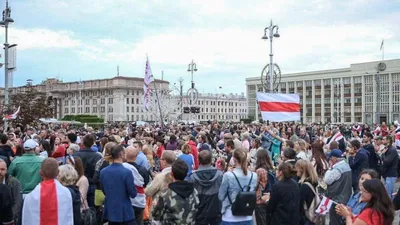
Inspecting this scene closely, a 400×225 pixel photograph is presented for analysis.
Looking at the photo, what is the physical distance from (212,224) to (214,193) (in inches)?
18.9

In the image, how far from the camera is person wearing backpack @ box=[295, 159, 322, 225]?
673cm

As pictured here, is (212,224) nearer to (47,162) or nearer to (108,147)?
(108,147)

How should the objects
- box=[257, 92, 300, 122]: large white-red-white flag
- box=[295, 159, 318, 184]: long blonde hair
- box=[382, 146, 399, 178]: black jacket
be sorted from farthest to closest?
box=[257, 92, 300, 122]: large white-red-white flag, box=[382, 146, 399, 178]: black jacket, box=[295, 159, 318, 184]: long blonde hair

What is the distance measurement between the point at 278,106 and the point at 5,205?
39.0 ft

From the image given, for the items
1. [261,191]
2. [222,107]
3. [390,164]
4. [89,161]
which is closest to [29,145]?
[89,161]

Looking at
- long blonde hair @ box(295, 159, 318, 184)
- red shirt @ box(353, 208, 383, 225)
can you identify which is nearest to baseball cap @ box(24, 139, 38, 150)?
long blonde hair @ box(295, 159, 318, 184)

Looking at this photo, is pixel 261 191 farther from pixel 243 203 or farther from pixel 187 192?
pixel 187 192

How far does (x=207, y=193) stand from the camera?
666 cm

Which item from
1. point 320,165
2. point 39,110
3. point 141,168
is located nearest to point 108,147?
point 141,168

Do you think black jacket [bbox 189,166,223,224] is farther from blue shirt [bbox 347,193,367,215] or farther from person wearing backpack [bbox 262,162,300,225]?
blue shirt [bbox 347,193,367,215]

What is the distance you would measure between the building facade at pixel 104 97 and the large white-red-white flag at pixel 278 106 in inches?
4325

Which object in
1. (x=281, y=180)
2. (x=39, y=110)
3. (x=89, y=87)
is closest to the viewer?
(x=281, y=180)

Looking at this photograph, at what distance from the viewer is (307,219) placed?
682 centimetres

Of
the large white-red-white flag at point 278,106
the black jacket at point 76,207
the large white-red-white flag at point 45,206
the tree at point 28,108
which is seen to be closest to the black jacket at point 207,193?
the black jacket at point 76,207
